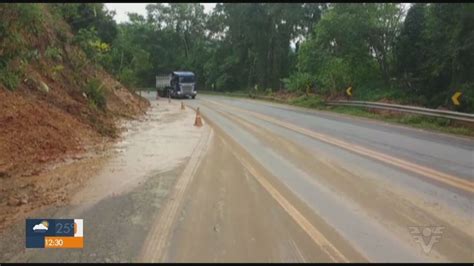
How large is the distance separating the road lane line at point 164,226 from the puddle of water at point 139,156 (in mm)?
848

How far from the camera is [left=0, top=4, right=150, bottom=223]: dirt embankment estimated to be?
→ 9.97 meters

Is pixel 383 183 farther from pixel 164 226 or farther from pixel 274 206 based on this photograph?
pixel 164 226

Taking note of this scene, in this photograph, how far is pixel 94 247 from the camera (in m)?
5.47

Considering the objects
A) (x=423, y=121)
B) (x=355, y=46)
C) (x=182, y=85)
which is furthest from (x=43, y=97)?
(x=182, y=85)

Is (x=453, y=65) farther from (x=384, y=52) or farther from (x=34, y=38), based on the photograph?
(x=34, y=38)

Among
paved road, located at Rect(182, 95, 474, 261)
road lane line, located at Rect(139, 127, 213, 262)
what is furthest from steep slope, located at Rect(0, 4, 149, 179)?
paved road, located at Rect(182, 95, 474, 261)

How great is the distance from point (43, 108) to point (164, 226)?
9366mm

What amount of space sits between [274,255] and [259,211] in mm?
1709

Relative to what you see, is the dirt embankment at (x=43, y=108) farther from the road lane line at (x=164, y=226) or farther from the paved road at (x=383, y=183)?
the paved road at (x=383, y=183)
